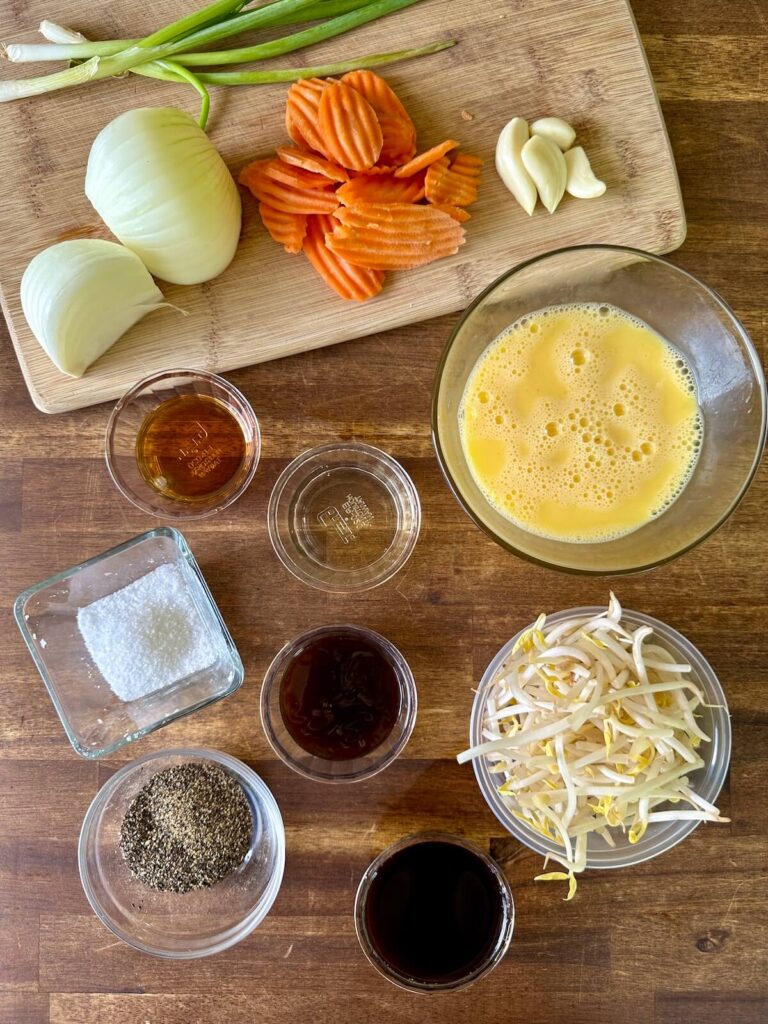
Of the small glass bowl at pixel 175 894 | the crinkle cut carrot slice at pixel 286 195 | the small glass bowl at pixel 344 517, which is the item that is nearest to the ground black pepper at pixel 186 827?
the small glass bowl at pixel 175 894

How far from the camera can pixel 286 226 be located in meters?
1.41

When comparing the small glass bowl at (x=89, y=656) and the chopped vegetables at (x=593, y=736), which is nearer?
the chopped vegetables at (x=593, y=736)

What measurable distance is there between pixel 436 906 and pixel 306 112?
131cm

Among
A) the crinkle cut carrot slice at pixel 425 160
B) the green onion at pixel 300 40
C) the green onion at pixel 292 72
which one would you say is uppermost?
the green onion at pixel 300 40

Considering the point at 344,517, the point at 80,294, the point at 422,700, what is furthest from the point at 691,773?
the point at 80,294

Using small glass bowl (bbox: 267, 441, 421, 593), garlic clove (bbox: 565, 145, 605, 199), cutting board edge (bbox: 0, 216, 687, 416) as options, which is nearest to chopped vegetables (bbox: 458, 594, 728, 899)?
small glass bowl (bbox: 267, 441, 421, 593)

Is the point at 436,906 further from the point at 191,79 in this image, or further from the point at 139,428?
the point at 191,79

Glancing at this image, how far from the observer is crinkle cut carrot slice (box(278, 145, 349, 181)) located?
1.38m

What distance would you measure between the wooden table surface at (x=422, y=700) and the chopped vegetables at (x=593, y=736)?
0.15 m

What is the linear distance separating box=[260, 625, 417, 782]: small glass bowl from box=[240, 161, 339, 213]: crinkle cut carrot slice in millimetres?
685

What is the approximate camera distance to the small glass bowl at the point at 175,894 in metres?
1.43

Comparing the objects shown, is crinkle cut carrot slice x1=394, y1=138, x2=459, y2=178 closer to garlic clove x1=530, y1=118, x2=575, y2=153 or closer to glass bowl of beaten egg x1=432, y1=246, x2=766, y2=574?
Answer: garlic clove x1=530, y1=118, x2=575, y2=153

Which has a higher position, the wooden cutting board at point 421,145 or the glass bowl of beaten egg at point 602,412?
the wooden cutting board at point 421,145

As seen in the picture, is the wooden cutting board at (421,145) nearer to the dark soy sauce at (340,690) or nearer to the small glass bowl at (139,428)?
the small glass bowl at (139,428)
